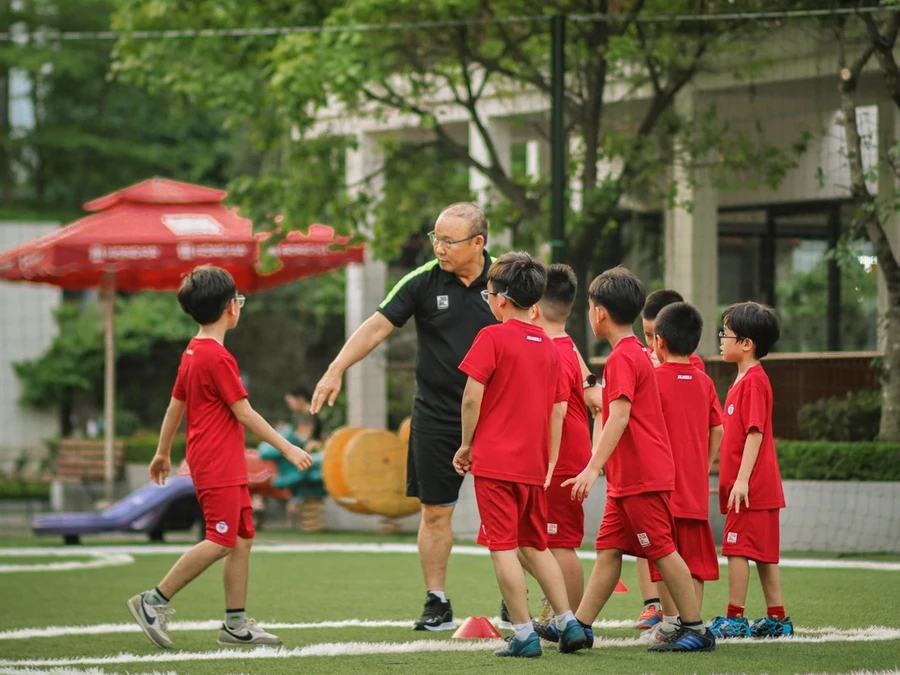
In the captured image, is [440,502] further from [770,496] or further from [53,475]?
[53,475]

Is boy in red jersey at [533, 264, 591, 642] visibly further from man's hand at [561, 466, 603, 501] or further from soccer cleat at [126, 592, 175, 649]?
soccer cleat at [126, 592, 175, 649]

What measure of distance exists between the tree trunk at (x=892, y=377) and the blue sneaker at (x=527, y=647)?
6.63 meters

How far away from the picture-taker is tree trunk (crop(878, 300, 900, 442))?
11.9 m

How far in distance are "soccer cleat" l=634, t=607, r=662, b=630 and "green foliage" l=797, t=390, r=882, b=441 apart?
575 cm

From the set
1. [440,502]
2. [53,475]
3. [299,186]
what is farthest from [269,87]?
[53,475]

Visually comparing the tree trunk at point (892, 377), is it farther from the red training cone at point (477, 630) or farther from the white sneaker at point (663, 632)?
the white sneaker at point (663, 632)

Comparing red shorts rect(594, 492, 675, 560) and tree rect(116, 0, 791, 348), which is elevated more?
tree rect(116, 0, 791, 348)

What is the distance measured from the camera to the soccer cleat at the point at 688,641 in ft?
20.3

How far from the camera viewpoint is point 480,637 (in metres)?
6.82

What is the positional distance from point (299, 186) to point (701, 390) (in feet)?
28.9

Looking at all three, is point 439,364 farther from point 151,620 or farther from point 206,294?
point 151,620

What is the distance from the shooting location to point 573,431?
6.86 m

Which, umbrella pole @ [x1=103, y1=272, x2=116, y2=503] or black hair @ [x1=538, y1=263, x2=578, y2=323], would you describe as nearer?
black hair @ [x1=538, y1=263, x2=578, y2=323]

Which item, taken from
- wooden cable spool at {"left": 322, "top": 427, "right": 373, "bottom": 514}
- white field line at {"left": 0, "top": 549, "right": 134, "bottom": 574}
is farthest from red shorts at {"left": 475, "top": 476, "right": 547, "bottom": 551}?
wooden cable spool at {"left": 322, "top": 427, "right": 373, "bottom": 514}
